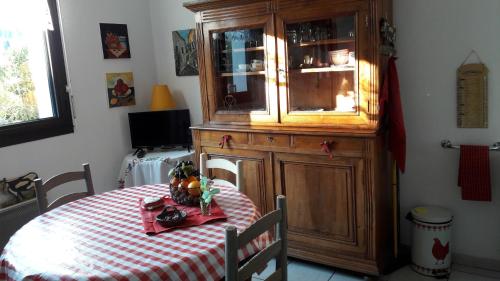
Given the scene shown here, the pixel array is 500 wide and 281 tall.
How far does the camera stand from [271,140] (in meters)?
2.69

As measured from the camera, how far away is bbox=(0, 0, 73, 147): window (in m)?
2.89

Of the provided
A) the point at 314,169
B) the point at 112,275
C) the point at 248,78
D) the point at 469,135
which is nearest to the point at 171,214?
the point at 112,275

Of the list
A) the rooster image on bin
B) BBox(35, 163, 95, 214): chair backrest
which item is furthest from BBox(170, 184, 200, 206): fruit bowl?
the rooster image on bin

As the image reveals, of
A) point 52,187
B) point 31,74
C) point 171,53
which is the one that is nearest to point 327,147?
point 52,187

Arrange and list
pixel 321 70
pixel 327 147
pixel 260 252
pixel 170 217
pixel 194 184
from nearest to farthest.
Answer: pixel 260 252
pixel 170 217
pixel 194 184
pixel 327 147
pixel 321 70

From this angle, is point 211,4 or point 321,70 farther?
point 211,4

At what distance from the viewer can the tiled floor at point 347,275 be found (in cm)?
252

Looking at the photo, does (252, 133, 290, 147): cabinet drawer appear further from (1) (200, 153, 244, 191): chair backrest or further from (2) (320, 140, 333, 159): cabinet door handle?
(1) (200, 153, 244, 191): chair backrest

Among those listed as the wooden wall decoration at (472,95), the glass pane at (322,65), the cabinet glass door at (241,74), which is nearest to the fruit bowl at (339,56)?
the glass pane at (322,65)

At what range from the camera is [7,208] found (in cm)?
271

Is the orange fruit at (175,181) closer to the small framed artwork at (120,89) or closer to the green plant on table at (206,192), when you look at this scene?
the green plant on table at (206,192)

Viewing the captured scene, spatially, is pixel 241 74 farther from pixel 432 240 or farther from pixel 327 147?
pixel 432 240

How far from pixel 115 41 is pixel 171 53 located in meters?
0.49

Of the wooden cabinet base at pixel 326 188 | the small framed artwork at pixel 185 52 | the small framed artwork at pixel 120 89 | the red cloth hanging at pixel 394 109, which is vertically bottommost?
the wooden cabinet base at pixel 326 188
